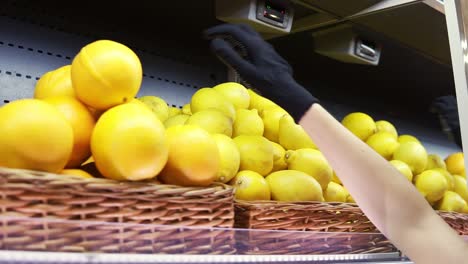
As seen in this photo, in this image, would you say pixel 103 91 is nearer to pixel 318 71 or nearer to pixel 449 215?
pixel 449 215

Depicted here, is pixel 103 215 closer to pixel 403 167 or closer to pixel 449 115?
pixel 449 115

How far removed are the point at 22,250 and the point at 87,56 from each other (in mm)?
356

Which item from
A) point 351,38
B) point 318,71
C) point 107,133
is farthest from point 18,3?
point 318,71

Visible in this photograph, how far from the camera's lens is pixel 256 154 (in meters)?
1.12

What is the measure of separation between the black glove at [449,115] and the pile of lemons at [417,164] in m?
0.26

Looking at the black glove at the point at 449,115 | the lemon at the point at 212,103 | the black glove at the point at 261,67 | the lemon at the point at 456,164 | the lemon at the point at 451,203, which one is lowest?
the lemon at the point at 451,203

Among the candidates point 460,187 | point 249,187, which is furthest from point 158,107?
point 460,187

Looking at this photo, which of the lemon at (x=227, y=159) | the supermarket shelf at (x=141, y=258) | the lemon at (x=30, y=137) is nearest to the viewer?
the supermarket shelf at (x=141, y=258)

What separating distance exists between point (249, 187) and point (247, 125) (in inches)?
9.2

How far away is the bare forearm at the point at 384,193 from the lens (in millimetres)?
859

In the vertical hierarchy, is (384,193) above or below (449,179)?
above

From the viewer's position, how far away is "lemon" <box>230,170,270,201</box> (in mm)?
1043

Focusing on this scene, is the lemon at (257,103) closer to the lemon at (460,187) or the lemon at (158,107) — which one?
the lemon at (158,107)

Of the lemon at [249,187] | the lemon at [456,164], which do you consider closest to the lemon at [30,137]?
the lemon at [249,187]
